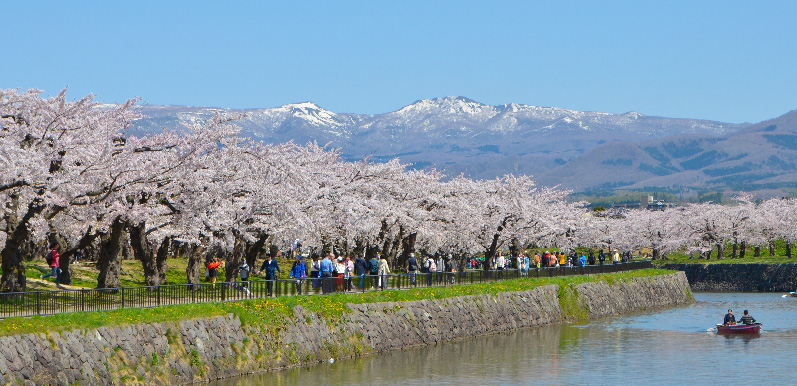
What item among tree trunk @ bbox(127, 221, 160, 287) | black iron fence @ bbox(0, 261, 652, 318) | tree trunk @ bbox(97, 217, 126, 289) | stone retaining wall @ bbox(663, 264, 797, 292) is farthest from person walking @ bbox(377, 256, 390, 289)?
stone retaining wall @ bbox(663, 264, 797, 292)

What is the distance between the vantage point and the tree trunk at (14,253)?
30.3 m

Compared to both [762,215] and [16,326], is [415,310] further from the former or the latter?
[762,215]

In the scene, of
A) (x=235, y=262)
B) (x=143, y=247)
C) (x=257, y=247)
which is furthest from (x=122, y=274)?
(x=235, y=262)

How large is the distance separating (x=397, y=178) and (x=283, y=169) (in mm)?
18267

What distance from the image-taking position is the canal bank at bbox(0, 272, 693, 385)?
24.7m

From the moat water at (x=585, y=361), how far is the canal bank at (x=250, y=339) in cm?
70

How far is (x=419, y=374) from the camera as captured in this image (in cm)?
3397

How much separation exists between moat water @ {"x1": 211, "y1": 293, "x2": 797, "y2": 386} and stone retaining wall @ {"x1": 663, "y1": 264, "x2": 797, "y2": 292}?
137 feet

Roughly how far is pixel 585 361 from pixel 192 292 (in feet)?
54.5

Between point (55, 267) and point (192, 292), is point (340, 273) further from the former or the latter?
point (55, 267)

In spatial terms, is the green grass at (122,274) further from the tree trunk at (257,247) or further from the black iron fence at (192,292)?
the black iron fence at (192,292)

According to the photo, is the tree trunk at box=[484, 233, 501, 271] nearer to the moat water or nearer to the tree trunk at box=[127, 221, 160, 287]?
the moat water

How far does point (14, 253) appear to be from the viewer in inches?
1270

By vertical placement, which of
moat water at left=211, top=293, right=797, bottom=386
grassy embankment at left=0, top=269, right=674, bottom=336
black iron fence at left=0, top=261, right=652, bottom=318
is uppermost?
black iron fence at left=0, top=261, right=652, bottom=318
